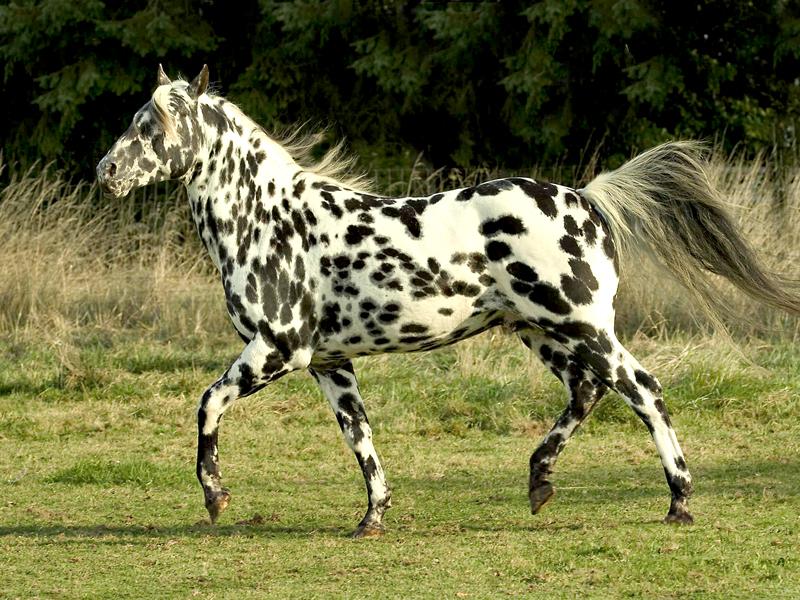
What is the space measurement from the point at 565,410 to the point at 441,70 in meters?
12.4

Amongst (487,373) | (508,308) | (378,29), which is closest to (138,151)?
(508,308)

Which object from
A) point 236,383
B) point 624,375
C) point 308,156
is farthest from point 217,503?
point 624,375

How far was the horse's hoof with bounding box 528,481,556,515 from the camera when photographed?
20.7ft

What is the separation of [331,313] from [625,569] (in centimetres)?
176

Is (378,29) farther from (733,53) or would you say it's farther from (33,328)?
(33,328)

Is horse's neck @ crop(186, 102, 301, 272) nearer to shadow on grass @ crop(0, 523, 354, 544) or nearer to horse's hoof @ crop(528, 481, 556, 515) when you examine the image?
shadow on grass @ crop(0, 523, 354, 544)

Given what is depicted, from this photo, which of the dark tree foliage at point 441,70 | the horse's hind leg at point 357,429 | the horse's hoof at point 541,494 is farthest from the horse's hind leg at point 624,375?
the dark tree foliage at point 441,70

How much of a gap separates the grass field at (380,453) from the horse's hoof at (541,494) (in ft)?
0.36

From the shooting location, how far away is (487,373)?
9844 mm

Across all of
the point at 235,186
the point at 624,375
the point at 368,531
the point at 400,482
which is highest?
the point at 235,186

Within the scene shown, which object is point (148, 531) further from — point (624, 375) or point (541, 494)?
point (624, 375)

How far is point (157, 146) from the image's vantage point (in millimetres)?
6203

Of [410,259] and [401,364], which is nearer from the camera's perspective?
[410,259]

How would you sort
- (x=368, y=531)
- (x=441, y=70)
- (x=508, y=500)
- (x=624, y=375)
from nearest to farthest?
1. (x=624, y=375)
2. (x=368, y=531)
3. (x=508, y=500)
4. (x=441, y=70)
